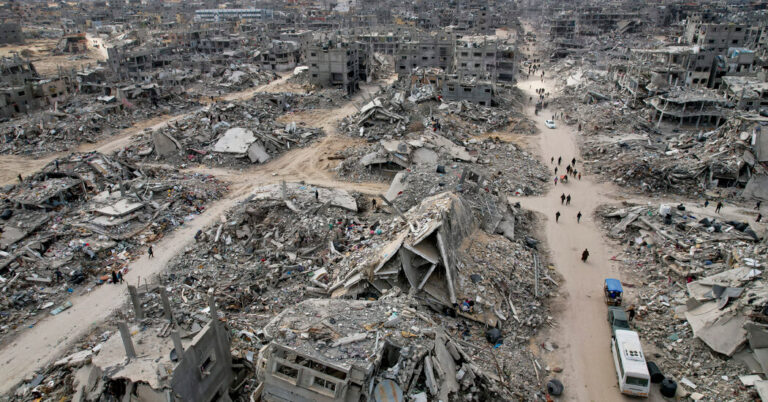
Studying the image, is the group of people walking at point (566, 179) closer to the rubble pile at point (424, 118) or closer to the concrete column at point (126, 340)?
the rubble pile at point (424, 118)

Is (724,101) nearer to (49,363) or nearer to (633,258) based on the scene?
(633,258)

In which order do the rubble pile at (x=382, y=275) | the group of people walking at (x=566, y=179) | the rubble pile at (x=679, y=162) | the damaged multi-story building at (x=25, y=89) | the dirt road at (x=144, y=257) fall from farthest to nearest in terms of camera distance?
the damaged multi-story building at (x=25, y=89) < the rubble pile at (x=679, y=162) < the group of people walking at (x=566, y=179) < the dirt road at (x=144, y=257) < the rubble pile at (x=382, y=275)

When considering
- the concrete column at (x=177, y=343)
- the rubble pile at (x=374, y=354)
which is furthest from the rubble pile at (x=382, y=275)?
the concrete column at (x=177, y=343)

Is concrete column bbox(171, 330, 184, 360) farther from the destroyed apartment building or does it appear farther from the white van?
the white van

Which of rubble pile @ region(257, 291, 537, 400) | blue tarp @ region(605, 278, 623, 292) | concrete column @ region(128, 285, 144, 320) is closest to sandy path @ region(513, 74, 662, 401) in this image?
blue tarp @ region(605, 278, 623, 292)

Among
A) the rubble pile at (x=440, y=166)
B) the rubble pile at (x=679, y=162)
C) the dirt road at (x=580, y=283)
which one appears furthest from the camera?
the rubble pile at (x=679, y=162)

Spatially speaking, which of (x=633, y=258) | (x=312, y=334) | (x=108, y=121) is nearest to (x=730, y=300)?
(x=633, y=258)
